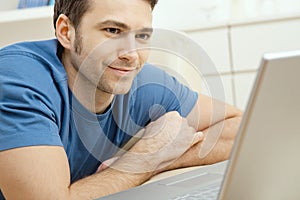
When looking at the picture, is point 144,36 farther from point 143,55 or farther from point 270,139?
point 270,139

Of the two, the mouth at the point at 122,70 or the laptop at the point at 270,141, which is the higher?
the laptop at the point at 270,141

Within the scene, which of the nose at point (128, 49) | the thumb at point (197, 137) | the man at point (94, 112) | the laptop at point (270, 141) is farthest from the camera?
the thumb at point (197, 137)

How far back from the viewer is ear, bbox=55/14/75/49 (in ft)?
4.50

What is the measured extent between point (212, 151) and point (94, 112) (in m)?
0.30

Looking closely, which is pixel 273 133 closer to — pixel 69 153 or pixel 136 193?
pixel 136 193

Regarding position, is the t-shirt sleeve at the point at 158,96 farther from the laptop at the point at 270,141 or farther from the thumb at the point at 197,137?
the laptop at the point at 270,141

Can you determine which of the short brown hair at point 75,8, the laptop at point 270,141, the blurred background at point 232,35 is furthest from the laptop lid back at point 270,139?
the blurred background at point 232,35

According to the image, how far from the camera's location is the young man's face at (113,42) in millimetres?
1274

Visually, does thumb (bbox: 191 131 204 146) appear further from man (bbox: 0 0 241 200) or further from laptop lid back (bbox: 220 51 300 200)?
laptop lid back (bbox: 220 51 300 200)

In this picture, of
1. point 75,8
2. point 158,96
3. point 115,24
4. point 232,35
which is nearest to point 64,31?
point 75,8

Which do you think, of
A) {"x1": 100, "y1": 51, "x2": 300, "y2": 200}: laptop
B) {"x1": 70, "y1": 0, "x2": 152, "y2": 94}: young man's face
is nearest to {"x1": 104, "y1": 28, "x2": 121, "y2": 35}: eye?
{"x1": 70, "y1": 0, "x2": 152, "y2": 94}: young man's face

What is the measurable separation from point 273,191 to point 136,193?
1.11 ft

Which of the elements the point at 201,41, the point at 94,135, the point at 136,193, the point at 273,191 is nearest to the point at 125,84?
the point at 94,135

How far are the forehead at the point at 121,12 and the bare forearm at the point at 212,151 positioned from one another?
0.32 meters
